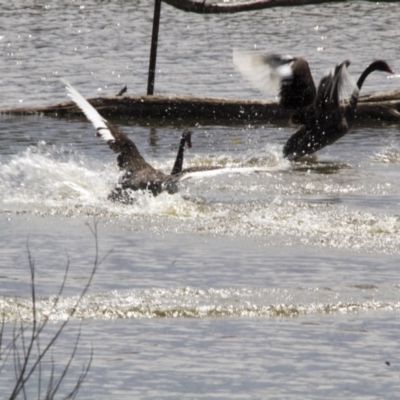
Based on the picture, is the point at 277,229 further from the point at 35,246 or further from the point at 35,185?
the point at 35,185

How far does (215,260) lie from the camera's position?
9.03 meters

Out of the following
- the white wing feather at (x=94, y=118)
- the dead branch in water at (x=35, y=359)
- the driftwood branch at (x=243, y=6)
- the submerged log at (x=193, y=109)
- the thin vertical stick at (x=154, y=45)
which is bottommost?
the submerged log at (x=193, y=109)

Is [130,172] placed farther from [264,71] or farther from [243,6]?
[243,6]

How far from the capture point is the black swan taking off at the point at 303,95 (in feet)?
47.3

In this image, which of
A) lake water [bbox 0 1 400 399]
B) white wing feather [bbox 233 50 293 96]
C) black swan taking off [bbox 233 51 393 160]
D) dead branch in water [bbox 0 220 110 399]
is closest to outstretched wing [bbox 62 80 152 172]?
lake water [bbox 0 1 400 399]

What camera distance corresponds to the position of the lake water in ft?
20.6

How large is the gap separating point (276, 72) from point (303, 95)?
20.6 inches

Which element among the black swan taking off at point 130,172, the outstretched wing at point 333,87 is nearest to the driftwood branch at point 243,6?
the black swan taking off at point 130,172

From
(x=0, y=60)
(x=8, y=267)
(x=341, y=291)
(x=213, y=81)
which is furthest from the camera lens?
(x=0, y=60)

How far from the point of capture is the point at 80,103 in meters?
12.7

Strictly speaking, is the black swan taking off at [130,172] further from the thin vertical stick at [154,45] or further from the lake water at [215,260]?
the thin vertical stick at [154,45]

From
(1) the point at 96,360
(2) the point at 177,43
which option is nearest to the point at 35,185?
(1) the point at 96,360

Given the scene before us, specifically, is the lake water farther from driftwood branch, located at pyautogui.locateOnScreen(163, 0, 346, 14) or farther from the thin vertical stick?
driftwood branch, located at pyautogui.locateOnScreen(163, 0, 346, 14)

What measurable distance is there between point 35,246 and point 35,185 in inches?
114
